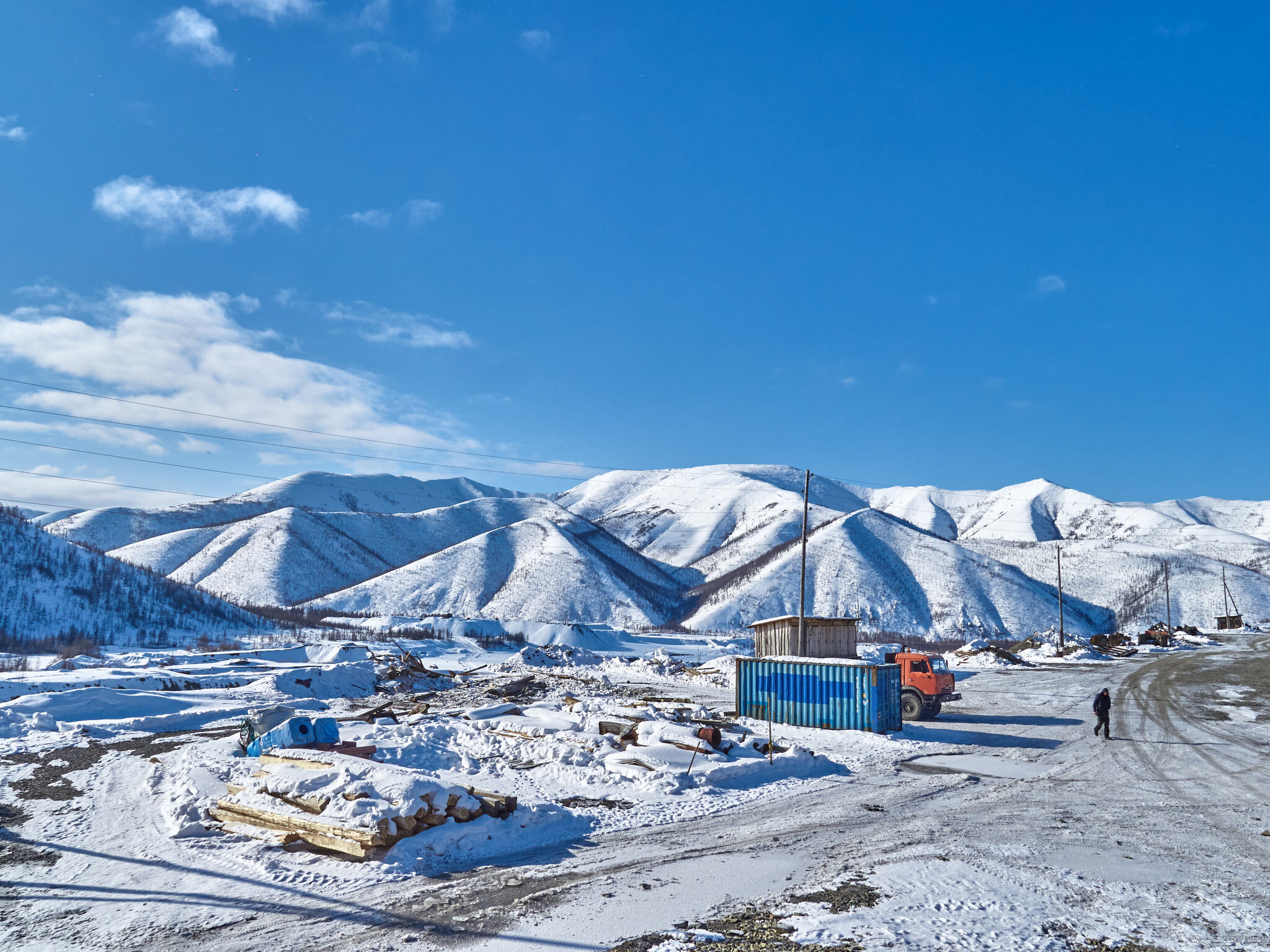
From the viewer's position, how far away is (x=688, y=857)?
1017 cm

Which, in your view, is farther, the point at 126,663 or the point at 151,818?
the point at 126,663

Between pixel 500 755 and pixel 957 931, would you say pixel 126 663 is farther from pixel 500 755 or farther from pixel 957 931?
pixel 957 931

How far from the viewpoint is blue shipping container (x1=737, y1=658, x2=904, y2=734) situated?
2152cm

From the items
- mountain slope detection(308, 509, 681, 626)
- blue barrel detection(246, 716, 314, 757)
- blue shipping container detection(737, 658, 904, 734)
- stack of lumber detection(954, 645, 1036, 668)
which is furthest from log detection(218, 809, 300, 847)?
mountain slope detection(308, 509, 681, 626)

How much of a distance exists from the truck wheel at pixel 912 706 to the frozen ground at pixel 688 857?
4.64 m

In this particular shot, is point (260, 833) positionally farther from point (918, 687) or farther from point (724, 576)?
point (724, 576)

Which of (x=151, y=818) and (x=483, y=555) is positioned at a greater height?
(x=483, y=555)

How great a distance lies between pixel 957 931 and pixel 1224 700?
101 ft

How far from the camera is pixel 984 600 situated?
106 m

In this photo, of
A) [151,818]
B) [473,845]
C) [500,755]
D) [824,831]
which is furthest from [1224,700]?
[151,818]

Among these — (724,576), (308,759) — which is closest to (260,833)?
(308,759)

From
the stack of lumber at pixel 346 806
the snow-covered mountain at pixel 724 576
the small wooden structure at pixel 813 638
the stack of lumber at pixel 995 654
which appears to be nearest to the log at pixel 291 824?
the stack of lumber at pixel 346 806

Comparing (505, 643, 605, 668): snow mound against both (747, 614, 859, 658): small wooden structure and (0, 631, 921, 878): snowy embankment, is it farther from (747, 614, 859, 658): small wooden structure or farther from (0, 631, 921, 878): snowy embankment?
(747, 614, 859, 658): small wooden structure

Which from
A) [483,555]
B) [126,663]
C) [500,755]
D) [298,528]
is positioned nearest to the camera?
[500,755]
